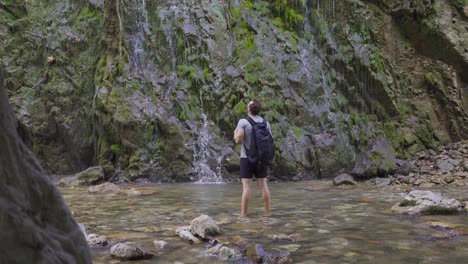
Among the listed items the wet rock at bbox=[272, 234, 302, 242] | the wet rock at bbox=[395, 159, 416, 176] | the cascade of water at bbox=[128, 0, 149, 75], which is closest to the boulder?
the wet rock at bbox=[272, 234, 302, 242]

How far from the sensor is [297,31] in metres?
16.4

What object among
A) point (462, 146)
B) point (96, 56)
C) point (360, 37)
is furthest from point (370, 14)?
point (96, 56)

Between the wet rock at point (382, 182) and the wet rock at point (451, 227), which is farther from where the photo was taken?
the wet rock at point (382, 182)

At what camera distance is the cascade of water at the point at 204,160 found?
13500mm

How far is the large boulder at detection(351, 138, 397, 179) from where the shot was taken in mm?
12547

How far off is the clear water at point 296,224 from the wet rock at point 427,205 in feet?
0.89

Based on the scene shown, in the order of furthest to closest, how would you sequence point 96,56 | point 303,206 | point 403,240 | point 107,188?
1. point 96,56
2. point 107,188
3. point 303,206
4. point 403,240

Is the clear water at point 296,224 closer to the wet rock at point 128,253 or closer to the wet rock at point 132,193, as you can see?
the wet rock at point 128,253

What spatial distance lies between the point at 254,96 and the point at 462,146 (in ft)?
25.0

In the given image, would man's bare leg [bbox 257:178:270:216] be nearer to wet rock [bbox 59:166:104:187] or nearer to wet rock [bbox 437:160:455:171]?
wet rock [bbox 59:166:104:187]

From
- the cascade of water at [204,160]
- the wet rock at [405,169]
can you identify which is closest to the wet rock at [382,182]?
the wet rock at [405,169]

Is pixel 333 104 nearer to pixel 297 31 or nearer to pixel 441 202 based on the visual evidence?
pixel 297 31

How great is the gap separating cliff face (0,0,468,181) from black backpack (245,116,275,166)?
23.3 ft

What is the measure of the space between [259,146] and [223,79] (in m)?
8.57
